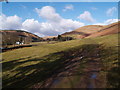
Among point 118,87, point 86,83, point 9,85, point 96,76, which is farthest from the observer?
point 9,85

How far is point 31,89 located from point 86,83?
595 centimetres

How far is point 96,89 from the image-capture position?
8703 millimetres

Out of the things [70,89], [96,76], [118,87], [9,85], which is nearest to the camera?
[118,87]

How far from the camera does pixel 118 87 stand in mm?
8328

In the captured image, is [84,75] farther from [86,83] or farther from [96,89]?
[96,89]

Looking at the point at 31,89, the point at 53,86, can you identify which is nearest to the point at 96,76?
the point at 53,86

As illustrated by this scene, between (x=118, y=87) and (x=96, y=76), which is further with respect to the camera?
(x=96, y=76)

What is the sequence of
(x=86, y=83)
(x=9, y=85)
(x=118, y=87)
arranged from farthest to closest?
(x=9, y=85) < (x=86, y=83) < (x=118, y=87)

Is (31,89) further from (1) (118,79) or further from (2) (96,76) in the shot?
(1) (118,79)

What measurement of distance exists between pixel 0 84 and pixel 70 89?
1080 cm

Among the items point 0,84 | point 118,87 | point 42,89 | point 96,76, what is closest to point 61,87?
point 42,89

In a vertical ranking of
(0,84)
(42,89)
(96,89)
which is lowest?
(0,84)

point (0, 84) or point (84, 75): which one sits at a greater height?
point (84, 75)

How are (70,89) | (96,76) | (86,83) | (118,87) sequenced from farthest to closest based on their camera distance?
1. (96,76)
2. (86,83)
3. (70,89)
4. (118,87)
